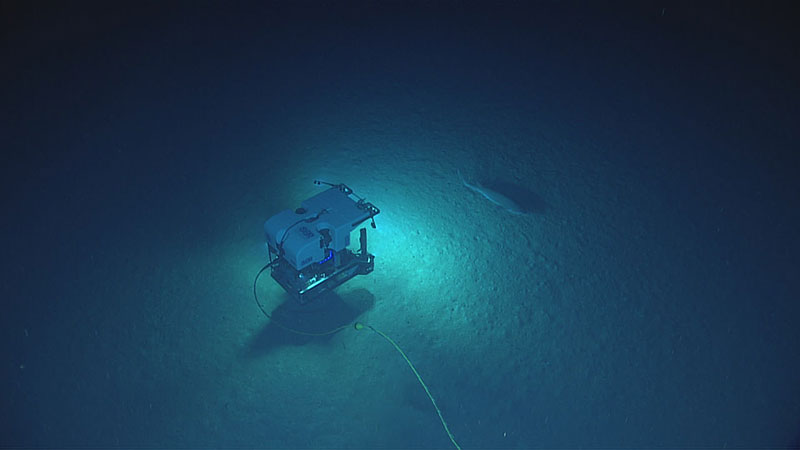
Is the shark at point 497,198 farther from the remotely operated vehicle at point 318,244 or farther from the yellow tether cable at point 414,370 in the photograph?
the yellow tether cable at point 414,370

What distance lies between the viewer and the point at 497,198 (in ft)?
27.3

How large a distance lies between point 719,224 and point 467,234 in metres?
3.12

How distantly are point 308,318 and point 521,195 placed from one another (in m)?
3.26

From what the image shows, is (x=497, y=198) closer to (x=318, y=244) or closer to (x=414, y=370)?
(x=318, y=244)

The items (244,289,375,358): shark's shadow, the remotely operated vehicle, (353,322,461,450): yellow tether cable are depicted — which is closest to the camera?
(353,322,461,450): yellow tether cable

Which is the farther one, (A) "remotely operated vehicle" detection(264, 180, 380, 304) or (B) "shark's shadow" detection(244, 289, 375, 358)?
(A) "remotely operated vehicle" detection(264, 180, 380, 304)

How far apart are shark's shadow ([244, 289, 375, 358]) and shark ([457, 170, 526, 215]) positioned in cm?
212

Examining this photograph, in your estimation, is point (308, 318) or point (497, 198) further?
point (497, 198)

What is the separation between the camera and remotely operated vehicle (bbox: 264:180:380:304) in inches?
276

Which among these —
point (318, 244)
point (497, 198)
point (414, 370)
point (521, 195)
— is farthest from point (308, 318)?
point (521, 195)

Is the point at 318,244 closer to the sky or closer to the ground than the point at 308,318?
closer to the sky

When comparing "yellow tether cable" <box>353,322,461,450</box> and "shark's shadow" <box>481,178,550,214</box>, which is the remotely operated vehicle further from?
"shark's shadow" <box>481,178,550,214</box>

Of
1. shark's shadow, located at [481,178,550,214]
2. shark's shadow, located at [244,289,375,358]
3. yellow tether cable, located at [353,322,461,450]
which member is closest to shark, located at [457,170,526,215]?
shark's shadow, located at [481,178,550,214]

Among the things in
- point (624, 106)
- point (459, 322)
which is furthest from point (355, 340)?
point (624, 106)
